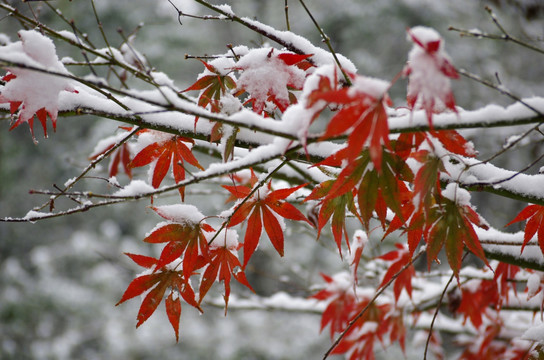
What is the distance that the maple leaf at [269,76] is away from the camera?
27.7 inches

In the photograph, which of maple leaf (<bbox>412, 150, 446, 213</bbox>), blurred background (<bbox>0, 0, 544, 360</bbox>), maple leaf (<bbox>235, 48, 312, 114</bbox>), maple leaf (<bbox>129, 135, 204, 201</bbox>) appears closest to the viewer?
maple leaf (<bbox>412, 150, 446, 213</bbox>)

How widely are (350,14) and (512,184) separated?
424cm

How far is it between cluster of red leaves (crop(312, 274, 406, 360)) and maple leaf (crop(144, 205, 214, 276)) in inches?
29.1

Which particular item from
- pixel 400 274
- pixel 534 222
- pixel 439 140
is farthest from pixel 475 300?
pixel 439 140

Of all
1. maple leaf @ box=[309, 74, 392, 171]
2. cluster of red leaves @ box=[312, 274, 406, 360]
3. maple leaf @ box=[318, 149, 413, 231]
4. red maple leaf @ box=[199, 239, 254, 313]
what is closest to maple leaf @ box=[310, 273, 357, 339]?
cluster of red leaves @ box=[312, 274, 406, 360]

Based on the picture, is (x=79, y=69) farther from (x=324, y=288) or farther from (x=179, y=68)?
(x=324, y=288)

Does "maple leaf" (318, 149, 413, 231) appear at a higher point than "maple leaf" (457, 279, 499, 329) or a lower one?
higher

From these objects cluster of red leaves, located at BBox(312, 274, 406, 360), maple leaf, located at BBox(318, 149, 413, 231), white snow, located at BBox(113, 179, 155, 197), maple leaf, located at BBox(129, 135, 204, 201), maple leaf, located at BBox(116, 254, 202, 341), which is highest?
maple leaf, located at BBox(129, 135, 204, 201)

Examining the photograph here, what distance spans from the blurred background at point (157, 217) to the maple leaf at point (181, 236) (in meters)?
2.49

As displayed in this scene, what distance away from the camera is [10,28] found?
5.01m

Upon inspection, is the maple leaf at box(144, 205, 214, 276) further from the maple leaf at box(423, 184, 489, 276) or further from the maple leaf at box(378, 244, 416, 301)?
the maple leaf at box(378, 244, 416, 301)

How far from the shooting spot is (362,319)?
136cm

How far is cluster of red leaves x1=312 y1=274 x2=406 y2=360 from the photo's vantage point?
1379mm

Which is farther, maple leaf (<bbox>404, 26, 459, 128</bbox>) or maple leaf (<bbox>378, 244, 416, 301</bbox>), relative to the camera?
maple leaf (<bbox>378, 244, 416, 301</bbox>)
